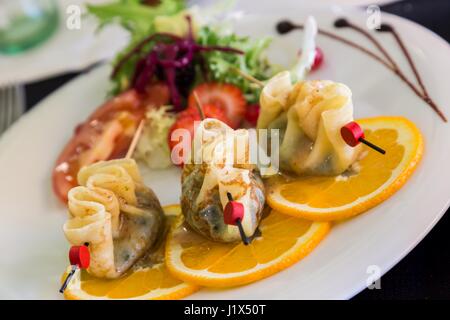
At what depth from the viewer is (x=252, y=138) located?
2857mm

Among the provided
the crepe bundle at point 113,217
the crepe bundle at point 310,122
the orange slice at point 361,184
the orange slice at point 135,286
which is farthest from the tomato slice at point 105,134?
the orange slice at point 361,184

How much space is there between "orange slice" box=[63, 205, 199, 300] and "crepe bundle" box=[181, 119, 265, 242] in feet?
0.75

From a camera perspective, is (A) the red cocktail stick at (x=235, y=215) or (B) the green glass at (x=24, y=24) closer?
(A) the red cocktail stick at (x=235, y=215)

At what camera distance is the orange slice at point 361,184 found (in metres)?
2.46

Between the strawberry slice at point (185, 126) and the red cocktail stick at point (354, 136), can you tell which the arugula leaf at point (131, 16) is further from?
the red cocktail stick at point (354, 136)

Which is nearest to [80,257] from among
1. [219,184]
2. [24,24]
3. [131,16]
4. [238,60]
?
[219,184]

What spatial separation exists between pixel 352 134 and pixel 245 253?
65 cm

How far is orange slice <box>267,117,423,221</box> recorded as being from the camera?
2.46 metres

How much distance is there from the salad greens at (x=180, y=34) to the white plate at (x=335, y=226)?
0.68 ft

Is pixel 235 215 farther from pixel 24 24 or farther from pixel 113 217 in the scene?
pixel 24 24

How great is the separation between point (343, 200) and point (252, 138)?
0.57m

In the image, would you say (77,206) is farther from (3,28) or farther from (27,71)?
(3,28)

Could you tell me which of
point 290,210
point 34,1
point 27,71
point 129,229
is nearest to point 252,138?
point 290,210

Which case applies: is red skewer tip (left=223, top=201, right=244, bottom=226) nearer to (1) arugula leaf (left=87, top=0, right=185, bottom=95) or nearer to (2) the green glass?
(1) arugula leaf (left=87, top=0, right=185, bottom=95)
